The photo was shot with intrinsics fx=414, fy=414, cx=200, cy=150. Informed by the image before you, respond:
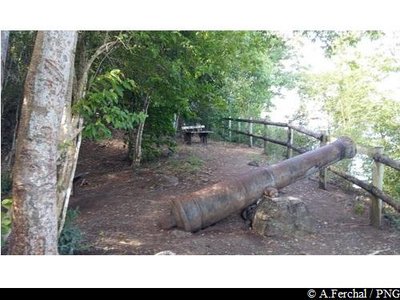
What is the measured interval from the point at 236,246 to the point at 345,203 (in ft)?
7.35

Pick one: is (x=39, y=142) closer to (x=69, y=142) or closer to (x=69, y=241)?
(x=69, y=142)

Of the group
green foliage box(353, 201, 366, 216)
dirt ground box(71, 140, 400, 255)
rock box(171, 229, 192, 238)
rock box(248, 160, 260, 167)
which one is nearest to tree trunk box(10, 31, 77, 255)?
dirt ground box(71, 140, 400, 255)

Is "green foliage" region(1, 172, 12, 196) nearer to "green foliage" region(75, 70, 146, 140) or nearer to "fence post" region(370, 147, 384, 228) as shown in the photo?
"green foliage" region(75, 70, 146, 140)

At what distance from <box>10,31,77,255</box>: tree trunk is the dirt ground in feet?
3.36

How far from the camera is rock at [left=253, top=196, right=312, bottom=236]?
4.28m

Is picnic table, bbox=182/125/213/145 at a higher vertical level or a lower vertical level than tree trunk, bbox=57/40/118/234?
lower

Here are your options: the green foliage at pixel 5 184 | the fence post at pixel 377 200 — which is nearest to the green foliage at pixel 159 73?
the green foliage at pixel 5 184

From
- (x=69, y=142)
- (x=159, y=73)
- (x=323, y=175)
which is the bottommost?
(x=323, y=175)

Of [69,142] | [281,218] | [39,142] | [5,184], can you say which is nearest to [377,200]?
[281,218]

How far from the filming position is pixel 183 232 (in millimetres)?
4176

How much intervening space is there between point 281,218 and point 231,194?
0.57 metres

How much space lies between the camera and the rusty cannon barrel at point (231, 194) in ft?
13.7

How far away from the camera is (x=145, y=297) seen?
2.05 metres
